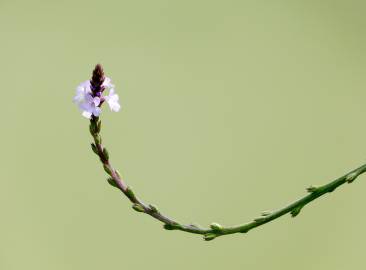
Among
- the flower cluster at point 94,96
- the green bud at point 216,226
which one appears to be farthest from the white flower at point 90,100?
the green bud at point 216,226

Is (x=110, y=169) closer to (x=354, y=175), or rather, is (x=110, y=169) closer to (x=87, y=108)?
(x=87, y=108)

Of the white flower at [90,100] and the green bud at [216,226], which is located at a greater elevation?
the white flower at [90,100]

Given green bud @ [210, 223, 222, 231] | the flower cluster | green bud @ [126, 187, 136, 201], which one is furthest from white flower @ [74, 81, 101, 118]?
green bud @ [210, 223, 222, 231]

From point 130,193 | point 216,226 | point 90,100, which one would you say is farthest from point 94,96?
Result: point 216,226

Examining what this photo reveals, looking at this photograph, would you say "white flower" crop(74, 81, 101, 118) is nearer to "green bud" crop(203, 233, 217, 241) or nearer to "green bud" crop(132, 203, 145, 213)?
"green bud" crop(132, 203, 145, 213)

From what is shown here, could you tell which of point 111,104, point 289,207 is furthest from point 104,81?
point 289,207

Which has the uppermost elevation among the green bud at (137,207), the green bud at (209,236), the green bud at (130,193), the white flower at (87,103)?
the white flower at (87,103)

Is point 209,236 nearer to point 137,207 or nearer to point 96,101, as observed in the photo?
point 137,207

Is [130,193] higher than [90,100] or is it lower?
lower

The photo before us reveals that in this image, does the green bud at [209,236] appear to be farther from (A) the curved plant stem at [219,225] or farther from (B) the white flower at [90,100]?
(B) the white flower at [90,100]
